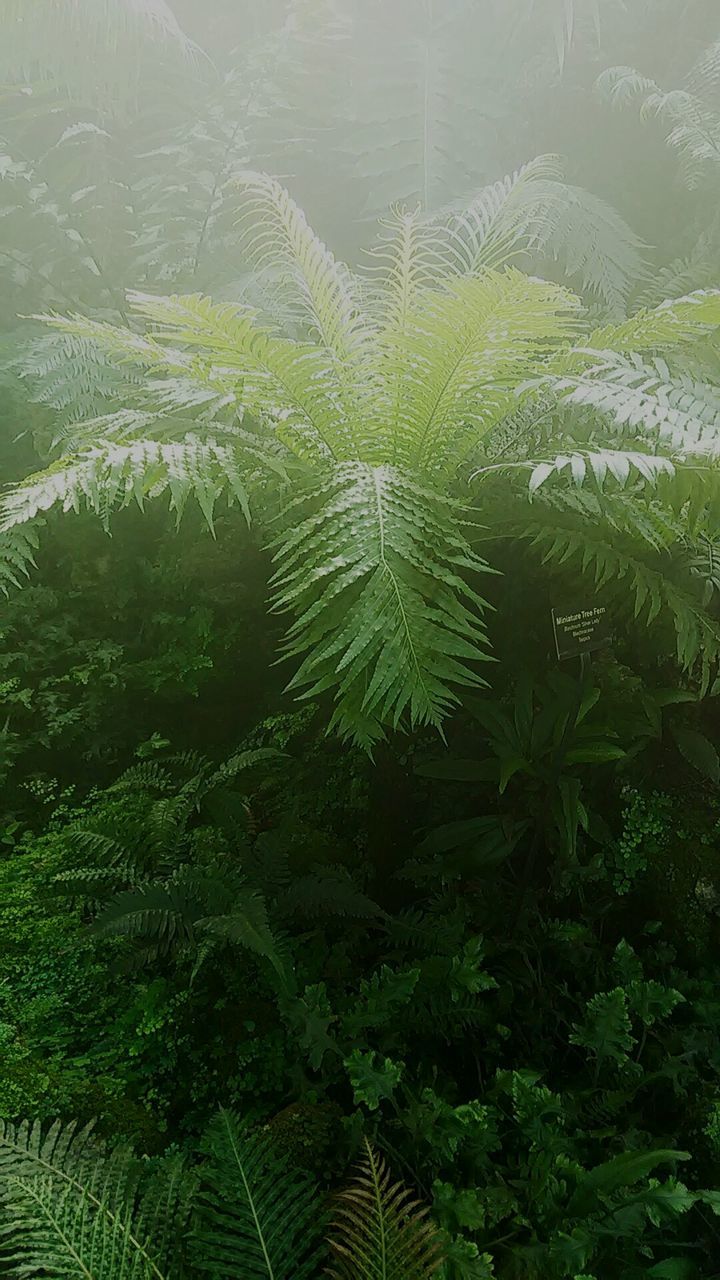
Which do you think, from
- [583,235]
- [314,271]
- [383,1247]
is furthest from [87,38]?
[383,1247]

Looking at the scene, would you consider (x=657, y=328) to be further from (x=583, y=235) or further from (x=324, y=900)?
(x=324, y=900)

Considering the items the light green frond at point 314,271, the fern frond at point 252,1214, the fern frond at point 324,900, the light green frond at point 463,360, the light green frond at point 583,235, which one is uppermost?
the light green frond at point 583,235

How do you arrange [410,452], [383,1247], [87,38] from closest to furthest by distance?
[383,1247]
[410,452]
[87,38]

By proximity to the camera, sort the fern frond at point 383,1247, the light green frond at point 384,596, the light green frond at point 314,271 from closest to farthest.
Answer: the fern frond at point 383,1247
the light green frond at point 384,596
the light green frond at point 314,271

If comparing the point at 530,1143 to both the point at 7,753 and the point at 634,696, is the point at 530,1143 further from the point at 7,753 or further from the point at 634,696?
the point at 7,753

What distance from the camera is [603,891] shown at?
5.70 ft

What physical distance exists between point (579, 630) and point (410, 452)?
0.55 meters

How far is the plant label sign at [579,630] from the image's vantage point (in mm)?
1560

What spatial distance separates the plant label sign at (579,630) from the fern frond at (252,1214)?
42.7 inches

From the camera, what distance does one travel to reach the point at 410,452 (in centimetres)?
140

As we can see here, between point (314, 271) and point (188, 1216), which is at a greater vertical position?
point (314, 271)

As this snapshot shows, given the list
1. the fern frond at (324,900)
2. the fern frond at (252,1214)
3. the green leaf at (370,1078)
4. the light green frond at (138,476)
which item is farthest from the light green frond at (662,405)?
the fern frond at (252,1214)

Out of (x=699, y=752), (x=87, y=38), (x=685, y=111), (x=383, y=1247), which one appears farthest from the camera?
(x=685, y=111)

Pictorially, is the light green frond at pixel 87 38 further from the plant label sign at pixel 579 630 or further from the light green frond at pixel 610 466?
the plant label sign at pixel 579 630
